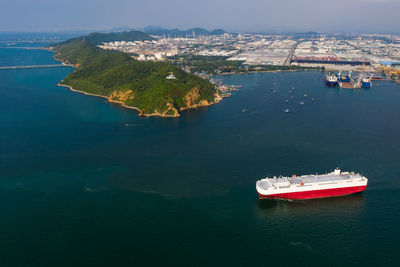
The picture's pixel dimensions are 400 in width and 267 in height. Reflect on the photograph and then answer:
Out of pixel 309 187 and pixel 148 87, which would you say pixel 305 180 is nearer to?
pixel 309 187

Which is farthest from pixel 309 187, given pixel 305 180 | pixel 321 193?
pixel 321 193

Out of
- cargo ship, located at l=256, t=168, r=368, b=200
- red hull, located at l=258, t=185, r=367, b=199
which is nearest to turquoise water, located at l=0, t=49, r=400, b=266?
red hull, located at l=258, t=185, r=367, b=199

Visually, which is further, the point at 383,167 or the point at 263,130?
the point at 263,130

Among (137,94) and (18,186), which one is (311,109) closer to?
(137,94)

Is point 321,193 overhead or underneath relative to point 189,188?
overhead

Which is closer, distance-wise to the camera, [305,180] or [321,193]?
[321,193]

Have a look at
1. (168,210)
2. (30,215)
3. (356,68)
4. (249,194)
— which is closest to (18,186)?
(30,215)
